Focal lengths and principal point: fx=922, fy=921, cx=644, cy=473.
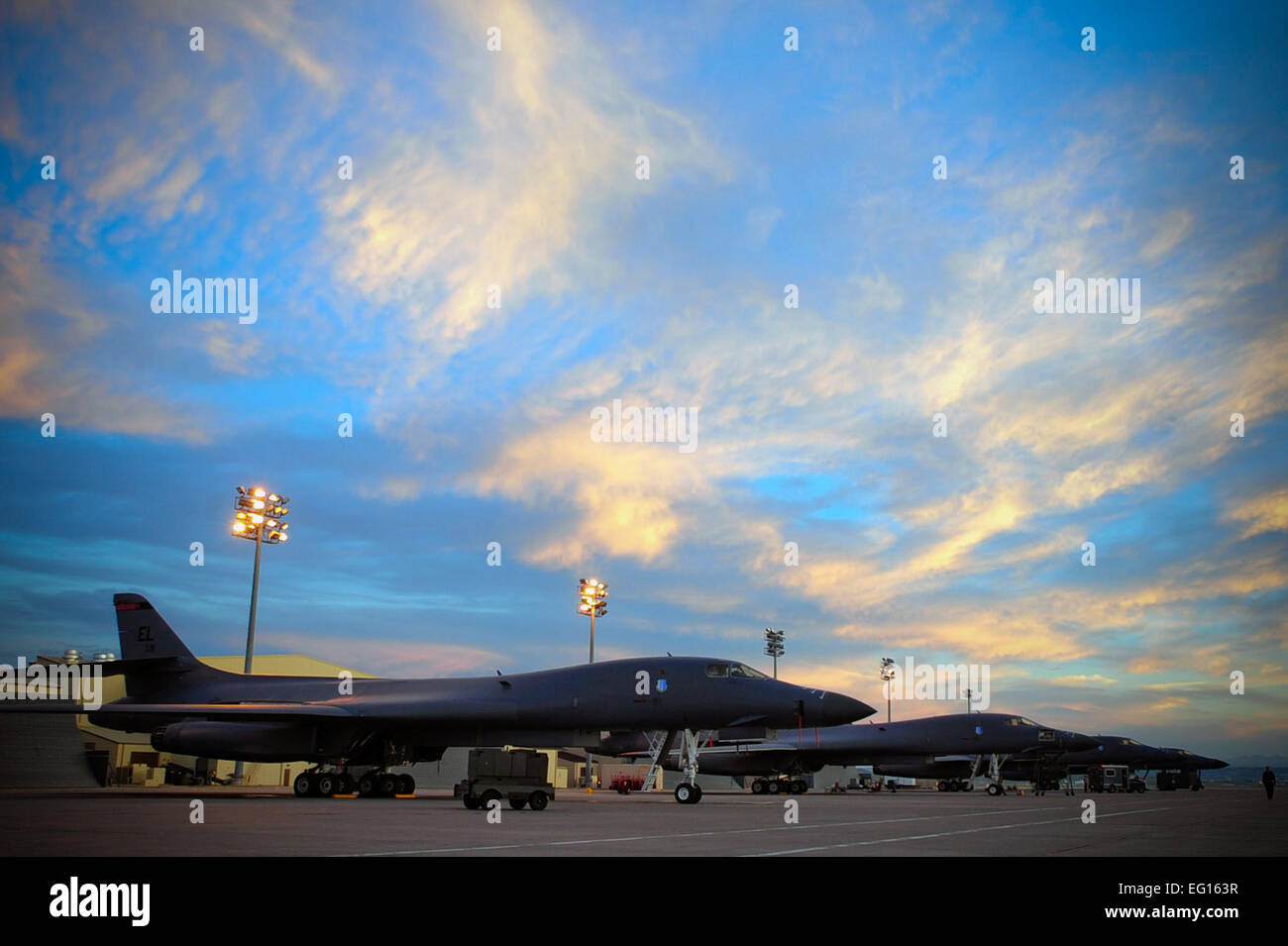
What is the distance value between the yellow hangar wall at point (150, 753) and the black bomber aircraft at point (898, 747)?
1951 centimetres

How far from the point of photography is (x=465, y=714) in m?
26.5

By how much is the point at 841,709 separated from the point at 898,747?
24394mm

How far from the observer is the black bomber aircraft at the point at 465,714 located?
82.8 ft

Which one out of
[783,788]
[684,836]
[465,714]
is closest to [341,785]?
[465,714]

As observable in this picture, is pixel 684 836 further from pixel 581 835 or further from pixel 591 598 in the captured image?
pixel 591 598

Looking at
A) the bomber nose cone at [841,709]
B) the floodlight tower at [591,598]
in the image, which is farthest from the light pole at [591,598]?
the bomber nose cone at [841,709]

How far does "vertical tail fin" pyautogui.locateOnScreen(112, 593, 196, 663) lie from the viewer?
1277 inches

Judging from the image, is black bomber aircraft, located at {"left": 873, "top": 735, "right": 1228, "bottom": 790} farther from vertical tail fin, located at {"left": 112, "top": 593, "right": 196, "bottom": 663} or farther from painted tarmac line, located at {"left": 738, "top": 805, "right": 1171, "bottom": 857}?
vertical tail fin, located at {"left": 112, "top": 593, "right": 196, "bottom": 663}

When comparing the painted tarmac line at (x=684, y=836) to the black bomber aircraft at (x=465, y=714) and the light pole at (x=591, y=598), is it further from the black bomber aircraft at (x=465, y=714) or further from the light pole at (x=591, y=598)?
the light pole at (x=591, y=598)

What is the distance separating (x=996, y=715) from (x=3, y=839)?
4429 cm
